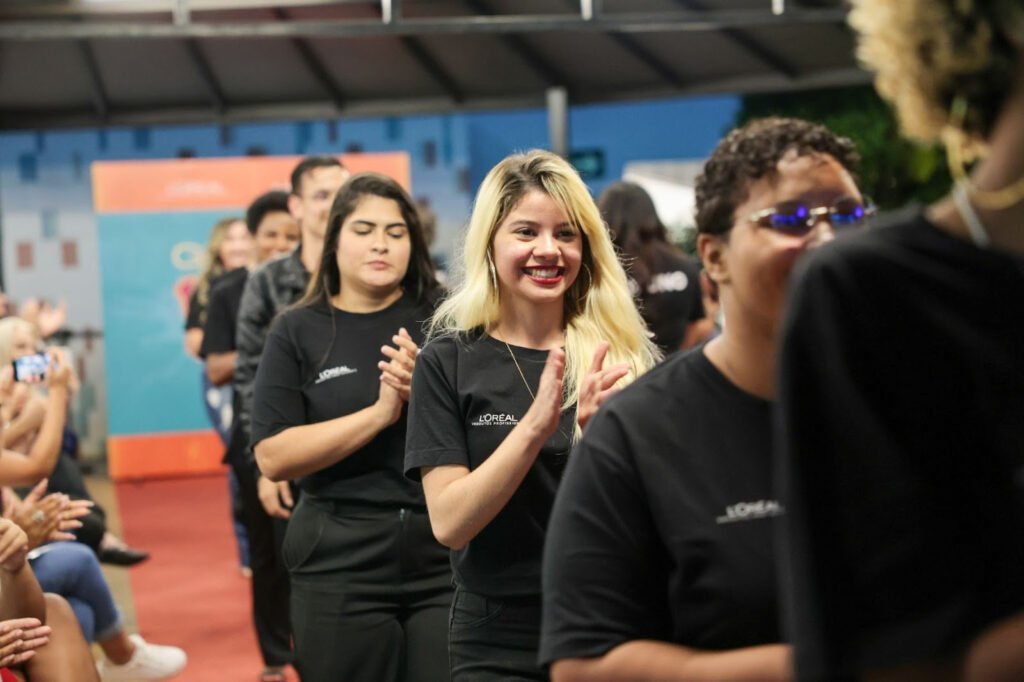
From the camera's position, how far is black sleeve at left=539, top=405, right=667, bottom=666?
1.53 m

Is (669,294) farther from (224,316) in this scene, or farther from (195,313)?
(195,313)

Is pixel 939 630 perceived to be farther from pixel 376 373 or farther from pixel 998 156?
pixel 376 373

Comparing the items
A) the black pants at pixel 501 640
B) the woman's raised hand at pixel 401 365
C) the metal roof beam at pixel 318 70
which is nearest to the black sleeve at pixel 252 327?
the woman's raised hand at pixel 401 365

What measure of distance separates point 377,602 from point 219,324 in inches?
95.8

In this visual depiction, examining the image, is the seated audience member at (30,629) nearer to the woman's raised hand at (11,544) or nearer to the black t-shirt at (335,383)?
the woman's raised hand at (11,544)

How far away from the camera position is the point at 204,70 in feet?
41.8

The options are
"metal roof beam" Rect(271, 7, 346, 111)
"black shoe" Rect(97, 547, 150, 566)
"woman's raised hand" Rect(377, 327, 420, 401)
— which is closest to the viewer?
"woman's raised hand" Rect(377, 327, 420, 401)

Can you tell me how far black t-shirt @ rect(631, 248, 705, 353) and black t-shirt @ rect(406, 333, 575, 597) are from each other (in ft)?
8.11

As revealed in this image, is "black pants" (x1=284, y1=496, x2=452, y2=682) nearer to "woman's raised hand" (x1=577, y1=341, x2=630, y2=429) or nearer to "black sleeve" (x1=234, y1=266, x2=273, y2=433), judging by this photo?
"woman's raised hand" (x1=577, y1=341, x2=630, y2=429)

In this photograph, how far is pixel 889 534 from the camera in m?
1.05

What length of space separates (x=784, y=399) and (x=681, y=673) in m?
0.52

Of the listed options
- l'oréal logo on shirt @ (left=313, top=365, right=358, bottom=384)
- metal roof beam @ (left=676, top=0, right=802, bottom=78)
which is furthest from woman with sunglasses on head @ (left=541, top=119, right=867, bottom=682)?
metal roof beam @ (left=676, top=0, right=802, bottom=78)

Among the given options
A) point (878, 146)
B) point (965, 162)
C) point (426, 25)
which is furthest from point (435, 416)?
point (878, 146)

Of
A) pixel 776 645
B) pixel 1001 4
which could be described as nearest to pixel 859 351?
pixel 1001 4
